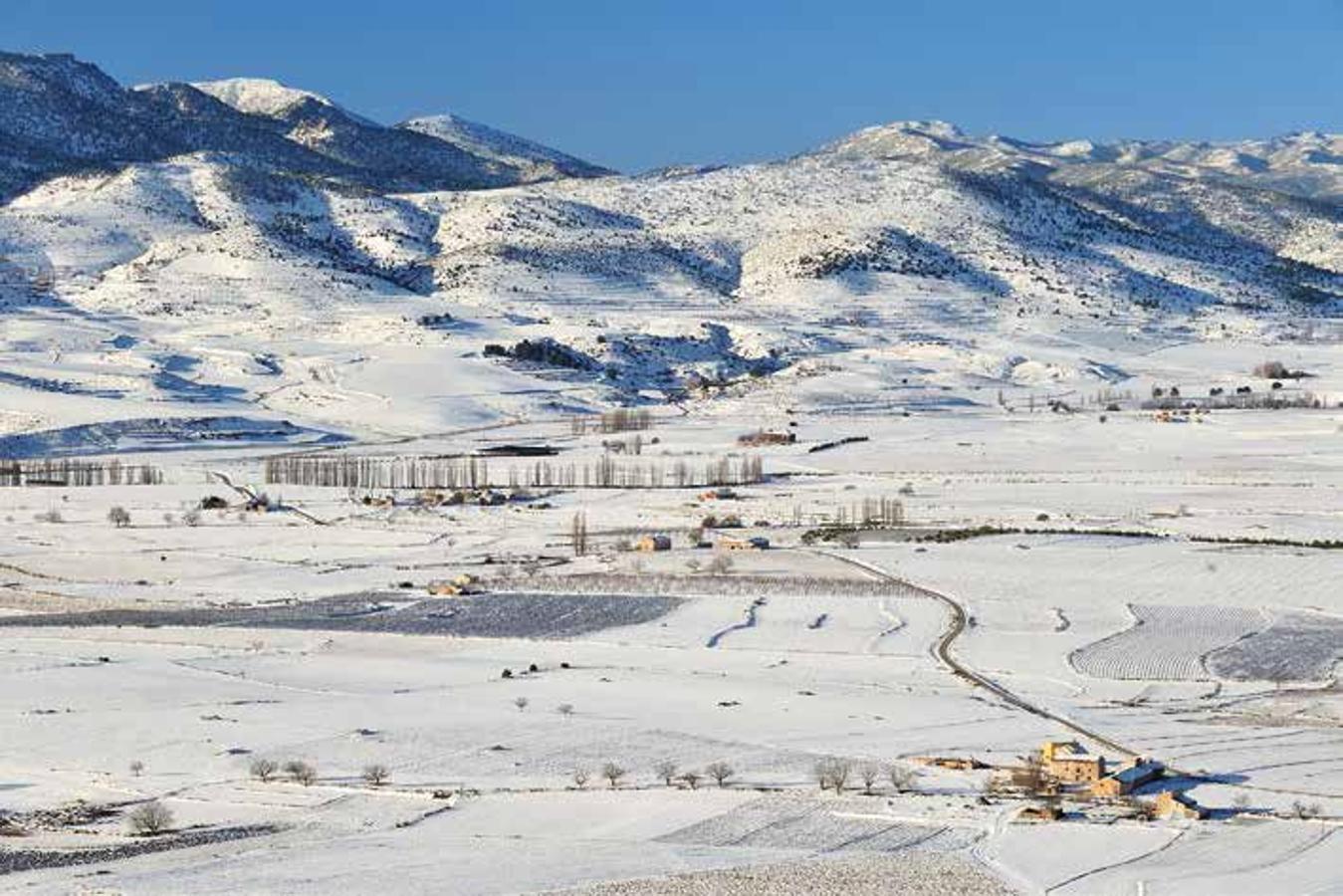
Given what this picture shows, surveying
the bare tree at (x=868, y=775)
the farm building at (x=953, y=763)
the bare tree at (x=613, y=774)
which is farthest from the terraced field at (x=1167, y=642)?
the bare tree at (x=613, y=774)

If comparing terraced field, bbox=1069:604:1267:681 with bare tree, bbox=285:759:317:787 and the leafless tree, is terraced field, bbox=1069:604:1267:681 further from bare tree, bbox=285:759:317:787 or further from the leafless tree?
bare tree, bbox=285:759:317:787

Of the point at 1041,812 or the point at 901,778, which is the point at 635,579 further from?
the point at 1041,812

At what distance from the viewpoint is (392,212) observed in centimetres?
18462

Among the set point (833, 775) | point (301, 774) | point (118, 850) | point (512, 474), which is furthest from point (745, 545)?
point (118, 850)

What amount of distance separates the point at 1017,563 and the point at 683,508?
18.9 meters

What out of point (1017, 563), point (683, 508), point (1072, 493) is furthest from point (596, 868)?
point (1072, 493)

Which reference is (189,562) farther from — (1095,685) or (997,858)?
(997,858)

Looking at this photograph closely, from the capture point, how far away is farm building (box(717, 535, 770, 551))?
218ft

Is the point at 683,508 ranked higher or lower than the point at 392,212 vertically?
lower

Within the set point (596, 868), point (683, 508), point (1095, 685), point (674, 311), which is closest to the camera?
point (596, 868)

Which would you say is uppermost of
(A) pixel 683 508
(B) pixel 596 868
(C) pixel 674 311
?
(C) pixel 674 311

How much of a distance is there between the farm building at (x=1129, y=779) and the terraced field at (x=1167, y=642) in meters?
10.1

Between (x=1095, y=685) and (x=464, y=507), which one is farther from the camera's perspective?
(x=464, y=507)

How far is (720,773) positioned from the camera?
34.7 meters
